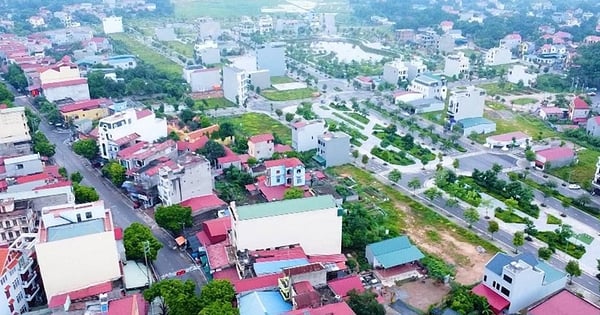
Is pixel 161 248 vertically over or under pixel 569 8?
under

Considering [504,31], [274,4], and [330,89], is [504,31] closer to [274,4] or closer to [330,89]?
[330,89]

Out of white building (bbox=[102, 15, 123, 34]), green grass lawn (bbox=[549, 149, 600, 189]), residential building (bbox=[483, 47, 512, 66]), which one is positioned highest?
white building (bbox=[102, 15, 123, 34])

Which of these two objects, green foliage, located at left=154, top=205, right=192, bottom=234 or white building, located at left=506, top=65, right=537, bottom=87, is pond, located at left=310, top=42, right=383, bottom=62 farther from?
green foliage, located at left=154, top=205, right=192, bottom=234

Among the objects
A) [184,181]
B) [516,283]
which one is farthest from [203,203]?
[516,283]

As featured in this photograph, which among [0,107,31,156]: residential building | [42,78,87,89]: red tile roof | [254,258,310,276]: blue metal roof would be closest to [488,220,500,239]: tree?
[254,258,310,276]: blue metal roof

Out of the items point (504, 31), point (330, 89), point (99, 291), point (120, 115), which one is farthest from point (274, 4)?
point (99, 291)
